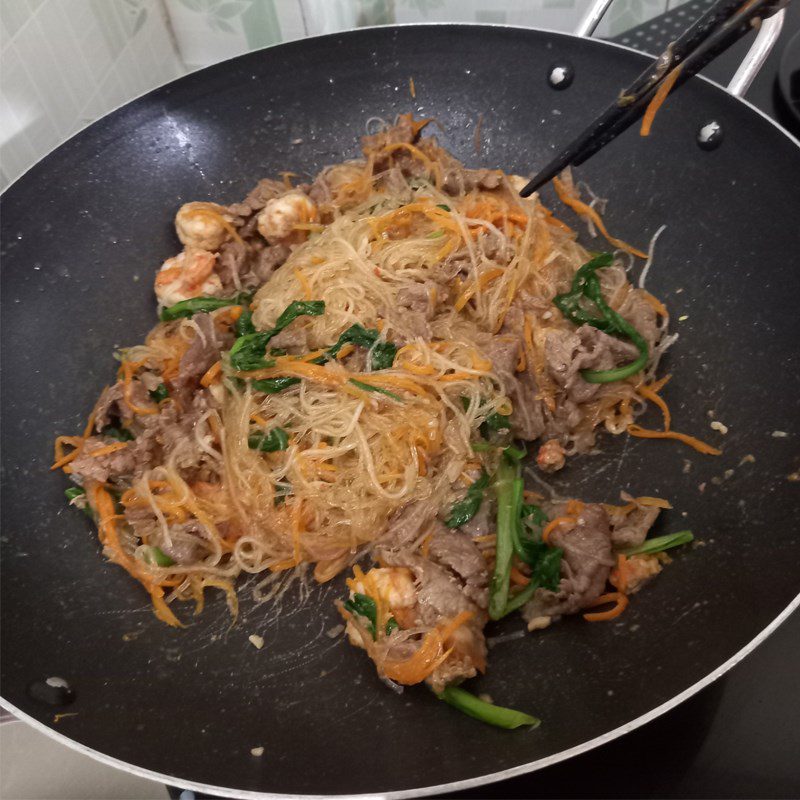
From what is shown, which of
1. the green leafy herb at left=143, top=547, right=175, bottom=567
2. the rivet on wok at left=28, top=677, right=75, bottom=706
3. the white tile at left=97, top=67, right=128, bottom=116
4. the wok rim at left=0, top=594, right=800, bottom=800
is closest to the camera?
the wok rim at left=0, top=594, right=800, bottom=800

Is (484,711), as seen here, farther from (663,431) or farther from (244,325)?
(244,325)

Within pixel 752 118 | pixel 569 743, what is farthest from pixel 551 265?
pixel 569 743

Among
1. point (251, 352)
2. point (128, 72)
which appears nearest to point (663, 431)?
point (251, 352)

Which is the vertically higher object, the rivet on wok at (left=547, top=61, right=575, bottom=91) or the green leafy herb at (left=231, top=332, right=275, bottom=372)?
the rivet on wok at (left=547, top=61, right=575, bottom=91)

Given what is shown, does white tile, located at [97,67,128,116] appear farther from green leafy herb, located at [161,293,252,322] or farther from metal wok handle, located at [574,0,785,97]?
metal wok handle, located at [574,0,785,97]

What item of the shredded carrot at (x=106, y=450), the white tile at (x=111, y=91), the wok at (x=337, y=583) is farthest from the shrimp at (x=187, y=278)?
the white tile at (x=111, y=91)

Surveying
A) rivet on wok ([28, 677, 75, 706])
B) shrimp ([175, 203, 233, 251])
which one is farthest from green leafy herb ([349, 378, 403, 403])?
rivet on wok ([28, 677, 75, 706])

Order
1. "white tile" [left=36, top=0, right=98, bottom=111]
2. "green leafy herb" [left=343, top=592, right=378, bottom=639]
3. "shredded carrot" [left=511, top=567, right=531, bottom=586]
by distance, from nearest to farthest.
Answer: "green leafy herb" [left=343, top=592, right=378, bottom=639], "shredded carrot" [left=511, top=567, right=531, bottom=586], "white tile" [left=36, top=0, right=98, bottom=111]
